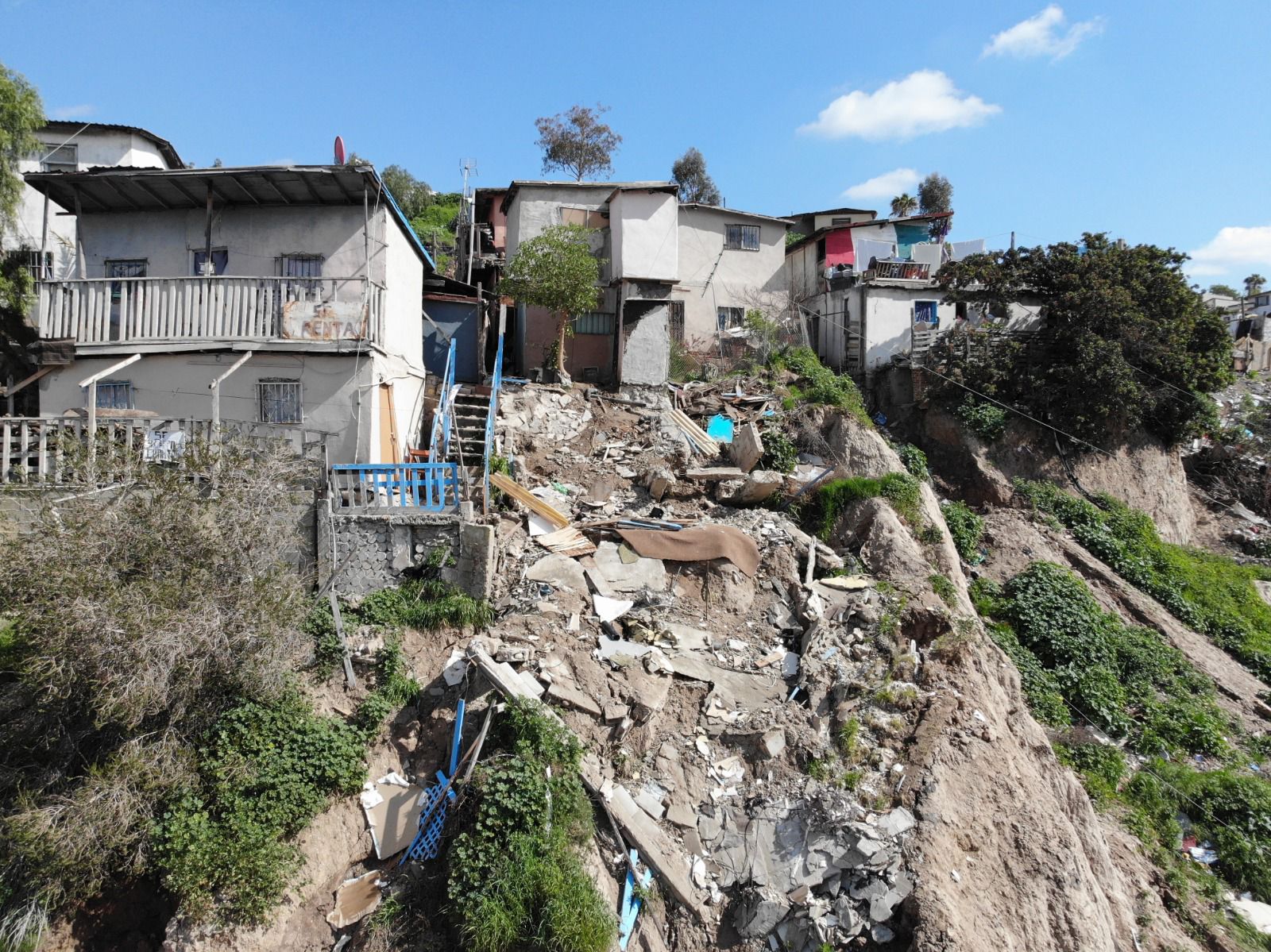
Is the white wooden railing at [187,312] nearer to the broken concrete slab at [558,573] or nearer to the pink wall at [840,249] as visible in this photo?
the broken concrete slab at [558,573]

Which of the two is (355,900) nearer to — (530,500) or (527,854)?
(527,854)

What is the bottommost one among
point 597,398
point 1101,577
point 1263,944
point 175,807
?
point 1263,944

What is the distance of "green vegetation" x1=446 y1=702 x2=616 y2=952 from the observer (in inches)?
293

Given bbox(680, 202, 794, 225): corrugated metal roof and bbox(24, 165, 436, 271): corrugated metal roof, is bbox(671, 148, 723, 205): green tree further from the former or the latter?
bbox(24, 165, 436, 271): corrugated metal roof

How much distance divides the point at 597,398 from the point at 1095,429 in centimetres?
1431

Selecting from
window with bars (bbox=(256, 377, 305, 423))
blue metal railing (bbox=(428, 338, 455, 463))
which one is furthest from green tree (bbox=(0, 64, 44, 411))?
blue metal railing (bbox=(428, 338, 455, 463))

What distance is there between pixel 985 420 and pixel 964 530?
4809 mm

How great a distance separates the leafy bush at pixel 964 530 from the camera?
16.5 meters

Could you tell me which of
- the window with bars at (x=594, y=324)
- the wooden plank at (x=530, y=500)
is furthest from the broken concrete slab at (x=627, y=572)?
the window with bars at (x=594, y=324)

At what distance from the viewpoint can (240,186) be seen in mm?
13039

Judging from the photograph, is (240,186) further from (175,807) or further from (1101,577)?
(1101,577)

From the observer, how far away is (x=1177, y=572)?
17.7m

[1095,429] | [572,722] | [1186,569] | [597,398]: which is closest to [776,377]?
[597,398]

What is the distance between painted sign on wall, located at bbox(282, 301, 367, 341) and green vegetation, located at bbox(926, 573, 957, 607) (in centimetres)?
1141
